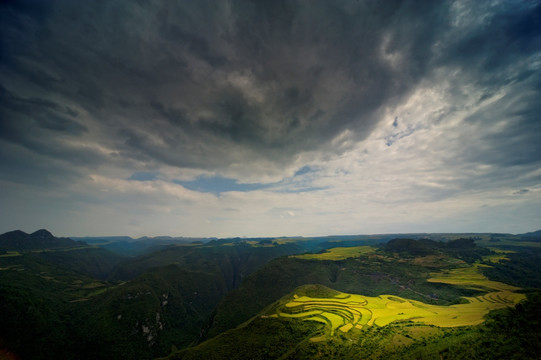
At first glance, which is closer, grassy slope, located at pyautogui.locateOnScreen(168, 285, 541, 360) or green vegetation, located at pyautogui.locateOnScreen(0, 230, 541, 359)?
grassy slope, located at pyautogui.locateOnScreen(168, 285, 541, 360)

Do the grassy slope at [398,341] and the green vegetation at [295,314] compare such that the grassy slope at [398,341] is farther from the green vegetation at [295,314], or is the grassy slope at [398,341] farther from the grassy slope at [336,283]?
the grassy slope at [336,283]

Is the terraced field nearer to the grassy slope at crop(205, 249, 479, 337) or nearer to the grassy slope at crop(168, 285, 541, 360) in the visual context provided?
the grassy slope at crop(168, 285, 541, 360)

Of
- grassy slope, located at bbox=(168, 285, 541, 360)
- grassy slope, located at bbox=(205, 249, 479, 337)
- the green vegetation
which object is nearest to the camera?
grassy slope, located at bbox=(168, 285, 541, 360)

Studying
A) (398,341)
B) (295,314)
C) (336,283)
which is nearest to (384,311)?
(398,341)

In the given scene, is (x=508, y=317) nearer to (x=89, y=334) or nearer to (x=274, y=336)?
(x=274, y=336)

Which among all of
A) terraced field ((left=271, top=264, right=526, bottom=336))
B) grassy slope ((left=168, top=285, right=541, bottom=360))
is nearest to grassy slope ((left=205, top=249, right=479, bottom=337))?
terraced field ((left=271, top=264, right=526, bottom=336))

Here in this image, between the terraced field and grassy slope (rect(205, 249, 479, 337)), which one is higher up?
the terraced field

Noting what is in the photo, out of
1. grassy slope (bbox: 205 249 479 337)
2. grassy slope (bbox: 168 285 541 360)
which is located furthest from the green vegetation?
grassy slope (bbox: 205 249 479 337)

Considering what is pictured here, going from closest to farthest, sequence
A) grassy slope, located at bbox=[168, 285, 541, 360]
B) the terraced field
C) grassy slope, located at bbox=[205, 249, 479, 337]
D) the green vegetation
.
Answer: grassy slope, located at bbox=[168, 285, 541, 360] → the green vegetation → the terraced field → grassy slope, located at bbox=[205, 249, 479, 337]

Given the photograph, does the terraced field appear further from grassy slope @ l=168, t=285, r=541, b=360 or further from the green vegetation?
grassy slope @ l=168, t=285, r=541, b=360

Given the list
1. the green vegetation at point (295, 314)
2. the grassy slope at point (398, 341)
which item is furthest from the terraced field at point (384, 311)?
the grassy slope at point (398, 341)
